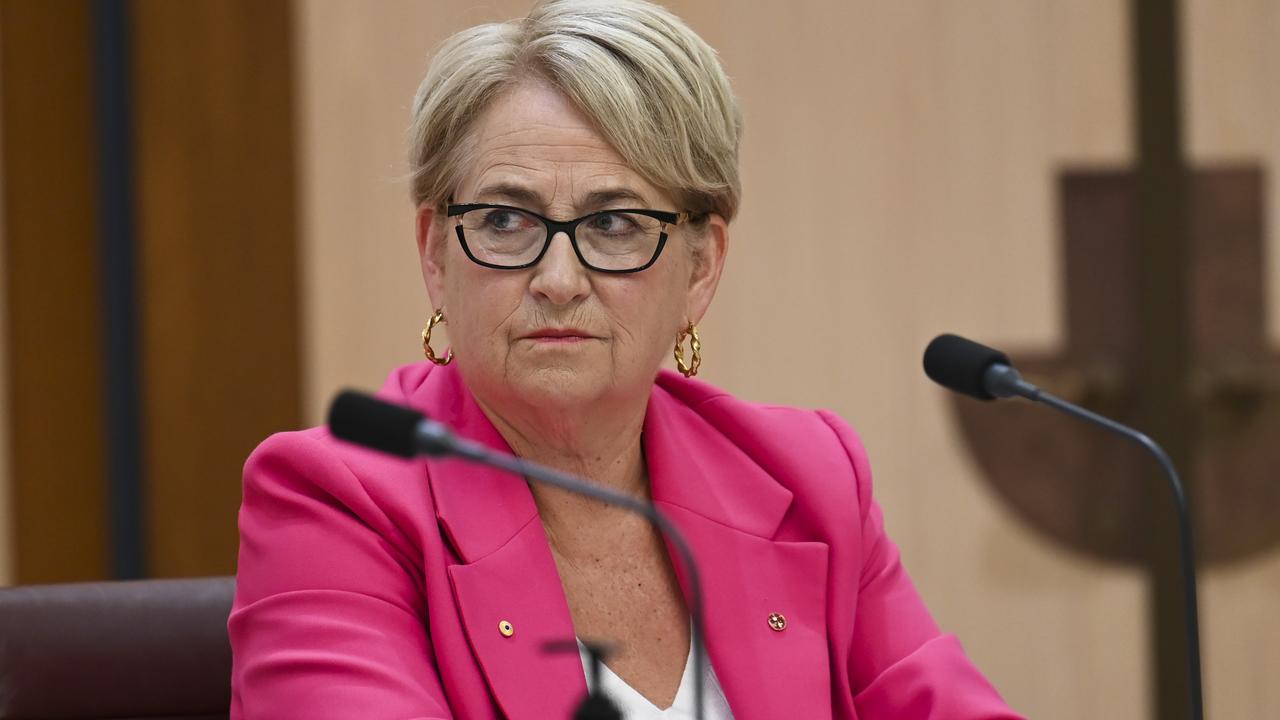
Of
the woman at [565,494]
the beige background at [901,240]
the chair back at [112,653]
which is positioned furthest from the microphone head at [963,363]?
the beige background at [901,240]

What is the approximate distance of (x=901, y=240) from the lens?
11.2 ft

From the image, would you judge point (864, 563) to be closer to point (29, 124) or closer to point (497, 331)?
point (497, 331)

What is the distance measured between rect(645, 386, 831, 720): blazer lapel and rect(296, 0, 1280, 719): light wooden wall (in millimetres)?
1581

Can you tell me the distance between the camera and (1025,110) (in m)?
3.41

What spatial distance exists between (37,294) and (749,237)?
166 cm

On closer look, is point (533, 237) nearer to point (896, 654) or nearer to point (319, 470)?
point (319, 470)

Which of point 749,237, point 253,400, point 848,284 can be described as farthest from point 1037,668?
point 253,400

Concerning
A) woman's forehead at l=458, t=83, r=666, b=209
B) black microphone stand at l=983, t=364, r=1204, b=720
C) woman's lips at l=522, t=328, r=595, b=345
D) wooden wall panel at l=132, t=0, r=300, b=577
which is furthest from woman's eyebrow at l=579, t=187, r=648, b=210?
wooden wall panel at l=132, t=0, r=300, b=577

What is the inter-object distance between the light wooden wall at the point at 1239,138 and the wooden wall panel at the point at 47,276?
262 centimetres

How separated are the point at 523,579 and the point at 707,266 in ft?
1.60

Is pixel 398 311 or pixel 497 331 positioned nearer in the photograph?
pixel 497 331

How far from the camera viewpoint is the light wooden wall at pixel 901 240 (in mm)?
3396

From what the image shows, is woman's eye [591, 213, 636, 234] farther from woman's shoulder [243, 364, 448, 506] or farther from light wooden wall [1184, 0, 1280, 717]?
light wooden wall [1184, 0, 1280, 717]

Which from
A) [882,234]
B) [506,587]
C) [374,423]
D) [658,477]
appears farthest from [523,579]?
[882,234]
